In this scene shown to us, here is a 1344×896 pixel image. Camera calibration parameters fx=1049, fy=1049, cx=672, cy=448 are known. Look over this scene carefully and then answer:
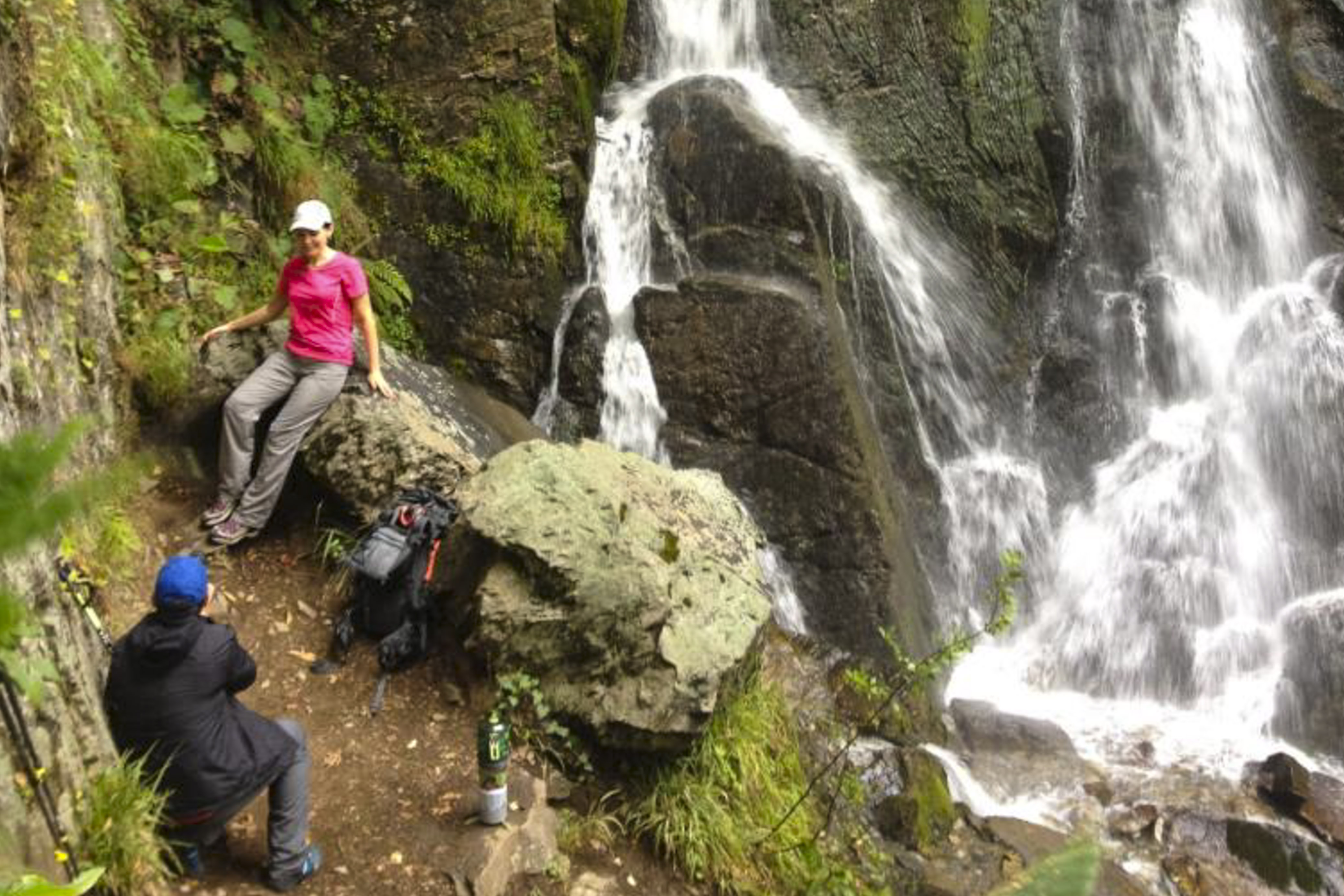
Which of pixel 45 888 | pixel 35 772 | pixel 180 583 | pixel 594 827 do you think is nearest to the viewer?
pixel 45 888

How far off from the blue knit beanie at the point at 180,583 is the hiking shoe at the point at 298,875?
52.1 inches

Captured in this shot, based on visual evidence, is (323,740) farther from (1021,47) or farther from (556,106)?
(1021,47)

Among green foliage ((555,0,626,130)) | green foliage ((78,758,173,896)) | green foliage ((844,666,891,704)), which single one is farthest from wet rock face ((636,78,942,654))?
green foliage ((78,758,173,896))

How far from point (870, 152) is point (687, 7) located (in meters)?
2.83

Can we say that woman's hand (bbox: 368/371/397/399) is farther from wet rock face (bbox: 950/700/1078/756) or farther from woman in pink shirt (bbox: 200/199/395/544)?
wet rock face (bbox: 950/700/1078/756)

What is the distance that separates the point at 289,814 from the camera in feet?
14.9

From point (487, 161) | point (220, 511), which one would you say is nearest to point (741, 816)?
point (220, 511)

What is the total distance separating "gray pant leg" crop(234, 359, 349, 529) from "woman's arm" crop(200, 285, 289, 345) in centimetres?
34

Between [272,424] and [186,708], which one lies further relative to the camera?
[272,424]

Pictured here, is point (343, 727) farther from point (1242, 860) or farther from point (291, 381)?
point (1242, 860)

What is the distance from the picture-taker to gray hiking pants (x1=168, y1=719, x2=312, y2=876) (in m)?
4.45

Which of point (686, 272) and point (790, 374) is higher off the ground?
point (686, 272)

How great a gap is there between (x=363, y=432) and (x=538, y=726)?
226 centimetres

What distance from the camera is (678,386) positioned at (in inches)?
387
